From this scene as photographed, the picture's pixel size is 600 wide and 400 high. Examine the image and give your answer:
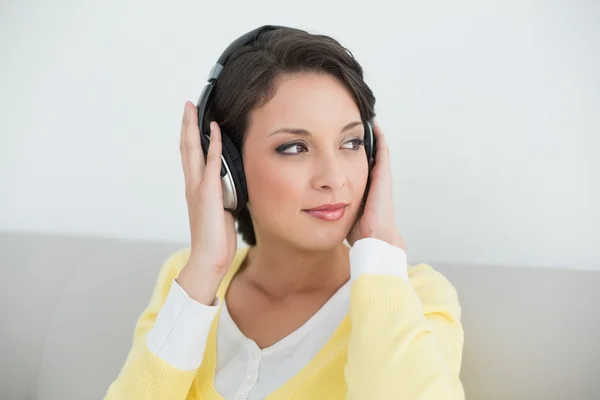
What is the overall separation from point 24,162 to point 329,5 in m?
1.08

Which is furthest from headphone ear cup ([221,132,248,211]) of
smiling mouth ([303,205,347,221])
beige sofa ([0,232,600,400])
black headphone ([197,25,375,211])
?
beige sofa ([0,232,600,400])

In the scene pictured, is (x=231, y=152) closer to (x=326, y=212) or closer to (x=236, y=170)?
(x=236, y=170)

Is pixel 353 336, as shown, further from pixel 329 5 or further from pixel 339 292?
pixel 329 5

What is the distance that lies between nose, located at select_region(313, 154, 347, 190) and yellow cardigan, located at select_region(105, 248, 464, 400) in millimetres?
180

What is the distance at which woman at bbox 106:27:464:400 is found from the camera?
1315mm

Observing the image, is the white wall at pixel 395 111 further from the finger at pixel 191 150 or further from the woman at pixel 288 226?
the finger at pixel 191 150

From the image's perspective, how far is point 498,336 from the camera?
1495mm

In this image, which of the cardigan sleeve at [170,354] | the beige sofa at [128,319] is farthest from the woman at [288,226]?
the beige sofa at [128,319]

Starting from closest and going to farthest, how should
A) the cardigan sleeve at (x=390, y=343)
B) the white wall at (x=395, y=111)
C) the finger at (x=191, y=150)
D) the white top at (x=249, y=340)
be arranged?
the cardigan sleeve at (x=390, y=343), the white top at (x=249, y=340), the finger at (x=191, y=150), the white wall at (x=395, y=111)

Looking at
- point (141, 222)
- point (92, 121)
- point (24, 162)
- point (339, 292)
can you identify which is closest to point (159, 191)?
point (141, 222)

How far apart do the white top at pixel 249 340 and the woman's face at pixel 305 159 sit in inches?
3.7

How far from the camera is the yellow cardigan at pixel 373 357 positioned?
1.14m

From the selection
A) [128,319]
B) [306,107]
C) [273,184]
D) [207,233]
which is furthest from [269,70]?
[128,319]

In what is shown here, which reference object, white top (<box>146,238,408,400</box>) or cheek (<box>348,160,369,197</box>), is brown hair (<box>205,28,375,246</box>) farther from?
white top (<box>146,238,408,400</box>)
